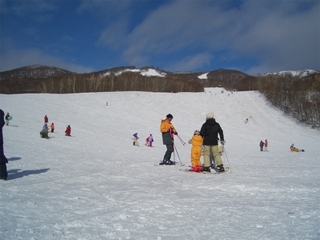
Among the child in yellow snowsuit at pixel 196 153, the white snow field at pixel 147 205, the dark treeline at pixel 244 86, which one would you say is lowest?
the white snow field at pixel 147 205

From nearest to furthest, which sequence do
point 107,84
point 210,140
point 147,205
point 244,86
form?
point 147,205 < point 210,140 < point 107,84 < point 244,86

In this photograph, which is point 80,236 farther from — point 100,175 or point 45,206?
point 100,175

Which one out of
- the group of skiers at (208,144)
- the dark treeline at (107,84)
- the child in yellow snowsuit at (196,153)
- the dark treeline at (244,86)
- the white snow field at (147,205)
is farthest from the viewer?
the dark treeline at (107,84)

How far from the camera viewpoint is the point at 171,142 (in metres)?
9.64

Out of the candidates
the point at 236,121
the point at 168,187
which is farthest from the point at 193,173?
the point at 236,121

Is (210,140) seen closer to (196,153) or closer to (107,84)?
(196,153)

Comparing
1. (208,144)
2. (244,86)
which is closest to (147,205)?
(208,144)

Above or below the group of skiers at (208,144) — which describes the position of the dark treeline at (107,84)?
above

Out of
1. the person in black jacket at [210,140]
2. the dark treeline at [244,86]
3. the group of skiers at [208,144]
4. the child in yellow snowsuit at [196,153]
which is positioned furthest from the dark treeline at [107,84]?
the person in black jacket at [210,140]

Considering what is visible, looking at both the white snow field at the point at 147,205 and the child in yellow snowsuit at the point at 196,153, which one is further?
the child in yellow snowsuit at the point at 196,153

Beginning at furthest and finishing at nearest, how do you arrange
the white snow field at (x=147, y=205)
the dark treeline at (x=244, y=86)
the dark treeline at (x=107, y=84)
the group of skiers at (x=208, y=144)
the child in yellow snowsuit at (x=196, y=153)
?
the dark treeline at (x=107, y=84) → the dark treeline at (x=244, y=86) → the child in yellow snowsuit at (x=196, y=153) → the group of skiers at (x=208, y=144) → the white snow field at (x=147, y=205)

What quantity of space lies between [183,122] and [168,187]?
37.0 m

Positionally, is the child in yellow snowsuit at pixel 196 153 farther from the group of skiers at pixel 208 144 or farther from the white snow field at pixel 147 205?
the white snow field at pixel 147 205

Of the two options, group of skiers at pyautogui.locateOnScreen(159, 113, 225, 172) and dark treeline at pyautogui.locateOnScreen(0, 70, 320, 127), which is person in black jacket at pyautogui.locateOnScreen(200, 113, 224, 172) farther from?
dark treeline at pyautogui.locateOnScreen(0, 70, 320, 127)
